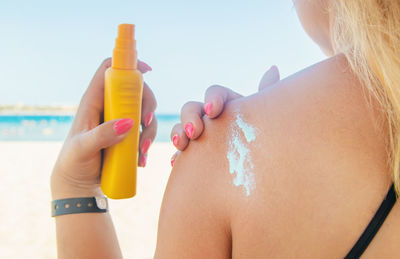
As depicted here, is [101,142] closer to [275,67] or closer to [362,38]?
[275,67]

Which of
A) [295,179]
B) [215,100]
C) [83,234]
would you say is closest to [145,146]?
[83,234]

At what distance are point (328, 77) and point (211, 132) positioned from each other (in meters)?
0.22

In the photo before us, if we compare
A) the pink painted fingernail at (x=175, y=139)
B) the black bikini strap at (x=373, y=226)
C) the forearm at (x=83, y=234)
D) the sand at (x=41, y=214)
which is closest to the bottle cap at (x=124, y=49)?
the pink painted fingernail at (x=175, y=139)

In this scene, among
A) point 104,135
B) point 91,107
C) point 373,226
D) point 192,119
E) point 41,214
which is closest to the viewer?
point 373,226

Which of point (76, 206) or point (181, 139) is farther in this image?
point (76, 206)

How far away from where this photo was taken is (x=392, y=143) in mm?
489

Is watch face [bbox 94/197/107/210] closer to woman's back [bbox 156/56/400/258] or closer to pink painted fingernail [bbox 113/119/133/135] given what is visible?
pink painted fingernail [bbox 113/119/133/135]

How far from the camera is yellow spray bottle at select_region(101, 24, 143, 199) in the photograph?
28.1 inches

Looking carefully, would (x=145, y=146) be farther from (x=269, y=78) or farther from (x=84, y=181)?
(x=269, y=78)

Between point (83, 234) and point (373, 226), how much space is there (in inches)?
25.0

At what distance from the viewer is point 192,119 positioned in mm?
583

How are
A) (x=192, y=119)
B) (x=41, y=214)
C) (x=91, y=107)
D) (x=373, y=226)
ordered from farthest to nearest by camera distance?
(x=41, y=214)
(x=91, y=107)
(x=192, y=119)
(x=373, y=226)

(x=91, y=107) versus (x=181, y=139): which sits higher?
(x=91, y=107)

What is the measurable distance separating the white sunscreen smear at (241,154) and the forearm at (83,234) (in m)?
0.44
